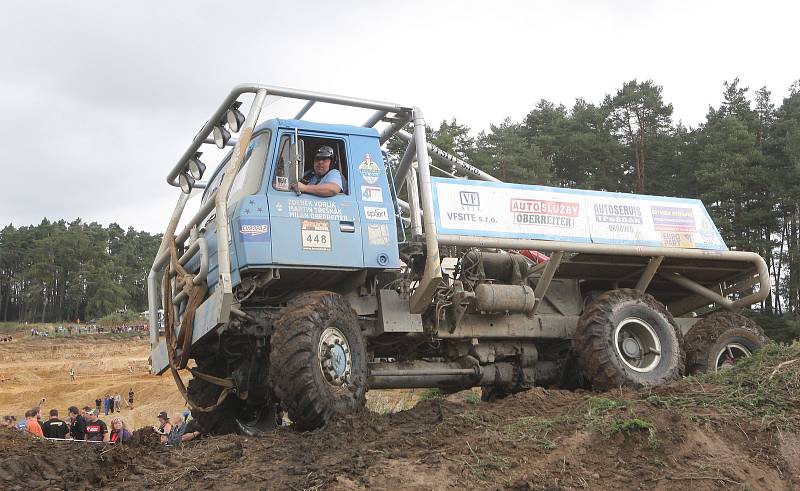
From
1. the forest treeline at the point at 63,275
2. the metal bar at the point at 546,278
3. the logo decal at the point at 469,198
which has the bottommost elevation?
the metal bar at the point at 546,278

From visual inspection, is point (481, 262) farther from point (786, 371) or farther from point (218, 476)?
point (218, 476)

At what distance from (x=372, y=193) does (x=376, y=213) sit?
0.24 meters

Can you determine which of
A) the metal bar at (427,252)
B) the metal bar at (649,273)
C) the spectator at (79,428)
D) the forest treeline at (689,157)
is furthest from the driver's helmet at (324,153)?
the forest treeline at (689,157)

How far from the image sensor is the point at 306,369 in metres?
7.14

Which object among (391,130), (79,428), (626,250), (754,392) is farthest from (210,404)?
(754,392)

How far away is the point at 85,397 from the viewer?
3453 centimetres

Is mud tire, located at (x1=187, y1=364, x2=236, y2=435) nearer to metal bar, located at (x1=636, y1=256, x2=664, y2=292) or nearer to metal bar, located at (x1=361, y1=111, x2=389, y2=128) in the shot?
metal bar, located at (x1=361, y1=111, x2=389, y2=128)

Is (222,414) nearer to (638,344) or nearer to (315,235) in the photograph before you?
(315,235)

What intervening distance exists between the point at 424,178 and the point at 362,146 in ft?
2.50

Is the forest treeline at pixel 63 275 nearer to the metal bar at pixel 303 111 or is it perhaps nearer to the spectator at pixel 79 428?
the spectator at pixel 79 428

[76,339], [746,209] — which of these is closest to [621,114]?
[746,209]

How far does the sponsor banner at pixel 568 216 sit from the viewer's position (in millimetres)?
9117

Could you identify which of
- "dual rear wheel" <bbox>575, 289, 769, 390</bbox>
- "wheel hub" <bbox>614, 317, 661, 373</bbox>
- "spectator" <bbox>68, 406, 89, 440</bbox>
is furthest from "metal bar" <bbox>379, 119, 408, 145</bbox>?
"spectator" <bbox>68, 406, 89, 440</bbox>

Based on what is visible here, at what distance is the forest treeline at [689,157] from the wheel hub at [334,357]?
2792 centimetres
